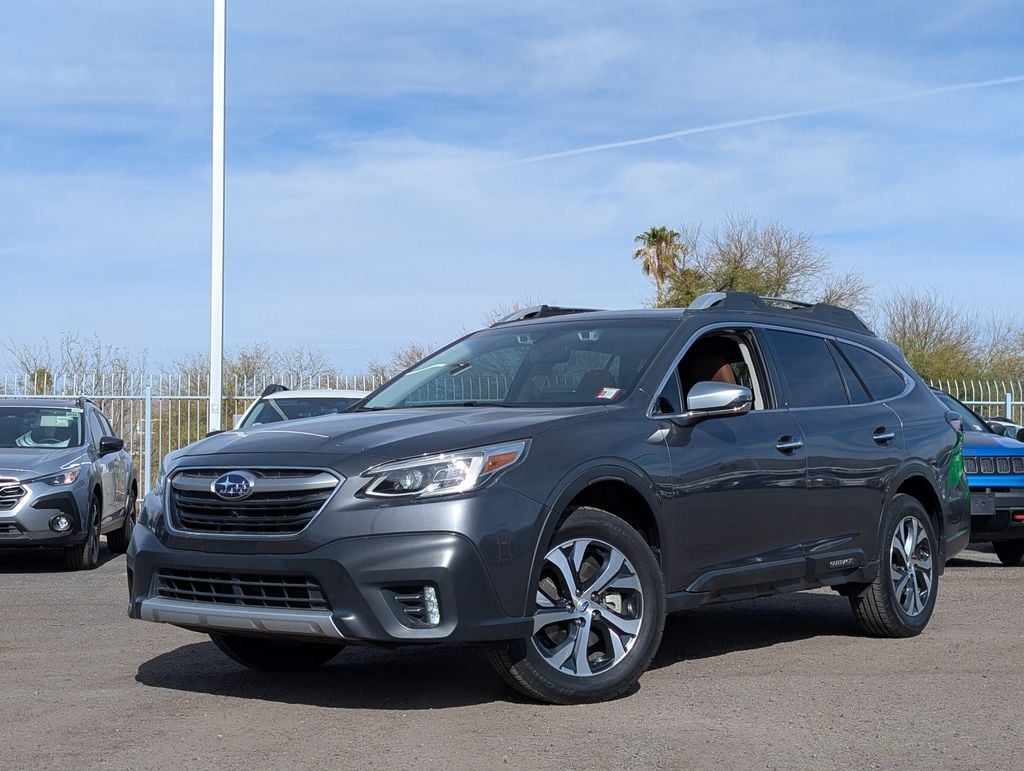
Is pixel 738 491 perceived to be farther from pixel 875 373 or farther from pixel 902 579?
pixel 875 373

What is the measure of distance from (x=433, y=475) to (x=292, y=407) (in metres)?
9.17

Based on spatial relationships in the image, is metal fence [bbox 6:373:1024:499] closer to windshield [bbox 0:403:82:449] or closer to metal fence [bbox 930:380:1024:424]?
metal fence [bbox 930:380:1024:424]

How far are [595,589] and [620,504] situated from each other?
49 cm

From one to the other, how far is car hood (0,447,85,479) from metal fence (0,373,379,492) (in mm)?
8656

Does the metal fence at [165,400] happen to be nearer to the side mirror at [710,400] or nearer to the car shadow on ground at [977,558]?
the car shadow on ground at [977,558]

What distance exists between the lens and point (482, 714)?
5785 millimetres

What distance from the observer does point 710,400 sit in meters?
6.42

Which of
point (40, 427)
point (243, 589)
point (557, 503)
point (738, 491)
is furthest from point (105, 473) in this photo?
point (557, 503)

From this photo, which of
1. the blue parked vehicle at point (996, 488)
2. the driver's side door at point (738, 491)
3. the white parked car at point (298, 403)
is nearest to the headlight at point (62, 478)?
the white parked car at point (298, 403)

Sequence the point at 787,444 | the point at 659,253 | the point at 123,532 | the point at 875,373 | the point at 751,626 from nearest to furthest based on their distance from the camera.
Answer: the point at 787,444 → the point at 875,373 → the point at 751,626 → the point at 123,532 → the point at 659,253

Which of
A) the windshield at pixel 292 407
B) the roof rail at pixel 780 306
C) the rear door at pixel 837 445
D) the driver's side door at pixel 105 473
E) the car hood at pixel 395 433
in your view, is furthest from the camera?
the windshield at pixel 292 407

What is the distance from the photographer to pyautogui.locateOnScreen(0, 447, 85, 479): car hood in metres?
12.5

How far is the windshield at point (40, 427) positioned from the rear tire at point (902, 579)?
845cm

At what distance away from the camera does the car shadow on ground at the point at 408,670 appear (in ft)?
20.5
